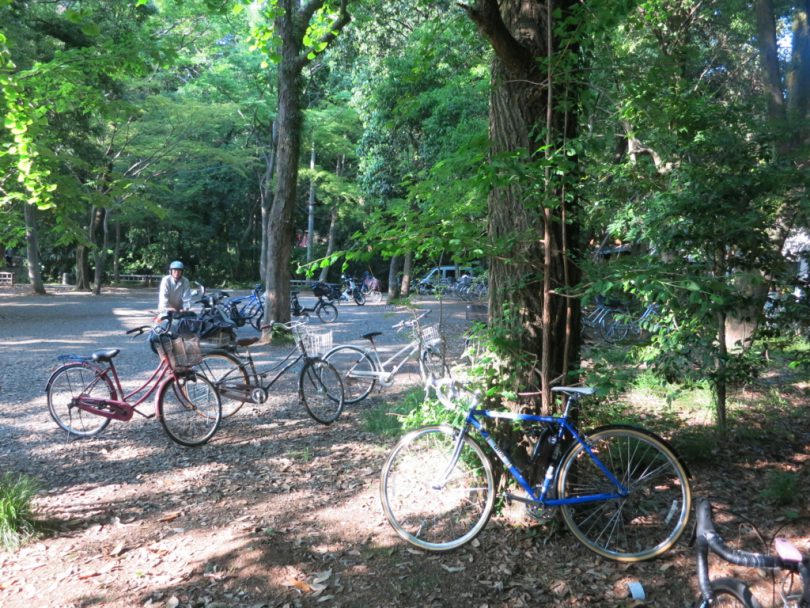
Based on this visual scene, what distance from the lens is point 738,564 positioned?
1.36 m

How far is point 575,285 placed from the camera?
3.33 meters

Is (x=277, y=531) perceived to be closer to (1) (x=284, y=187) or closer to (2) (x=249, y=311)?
(1) (x=284, y=187)

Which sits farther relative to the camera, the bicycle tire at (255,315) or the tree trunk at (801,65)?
the bicycle tire at (255,315)

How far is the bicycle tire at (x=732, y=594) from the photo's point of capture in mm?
1549

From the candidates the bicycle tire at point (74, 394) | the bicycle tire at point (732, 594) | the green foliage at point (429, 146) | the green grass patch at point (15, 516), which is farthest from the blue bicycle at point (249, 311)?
the bicycle tire at point (732, 594)

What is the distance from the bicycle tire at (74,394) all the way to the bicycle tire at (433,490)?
3.14m

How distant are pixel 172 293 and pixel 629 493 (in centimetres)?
622

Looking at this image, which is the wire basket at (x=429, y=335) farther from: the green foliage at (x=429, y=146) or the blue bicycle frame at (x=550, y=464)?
the blue bicycle frame at (x=550, y=464)

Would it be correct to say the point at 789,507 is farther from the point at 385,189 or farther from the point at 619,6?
the point at 385,189

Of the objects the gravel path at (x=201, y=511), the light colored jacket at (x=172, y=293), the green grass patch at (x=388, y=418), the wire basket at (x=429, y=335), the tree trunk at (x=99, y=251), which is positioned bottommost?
the gravel path at (x=201, y=511)

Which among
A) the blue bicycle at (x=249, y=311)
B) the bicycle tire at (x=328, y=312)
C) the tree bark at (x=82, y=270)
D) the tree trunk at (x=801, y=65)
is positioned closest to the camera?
the tree trunk at (x=801, y=65)

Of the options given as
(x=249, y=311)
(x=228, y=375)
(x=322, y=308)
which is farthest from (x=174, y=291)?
(x=322, y=308)

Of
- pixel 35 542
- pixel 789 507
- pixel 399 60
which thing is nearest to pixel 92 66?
pixel 35 542

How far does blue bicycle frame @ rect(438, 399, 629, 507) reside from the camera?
10.0 feet
